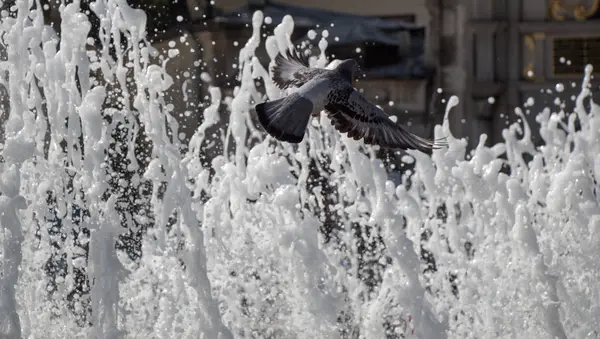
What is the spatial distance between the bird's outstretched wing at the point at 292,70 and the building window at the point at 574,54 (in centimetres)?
1200

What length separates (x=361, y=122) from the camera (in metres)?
5.92

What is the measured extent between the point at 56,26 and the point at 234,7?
301 centimetres

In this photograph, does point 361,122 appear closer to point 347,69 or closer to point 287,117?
point 347,69

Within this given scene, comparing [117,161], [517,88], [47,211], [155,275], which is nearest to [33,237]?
[47,211]

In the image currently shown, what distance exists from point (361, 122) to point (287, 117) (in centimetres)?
46

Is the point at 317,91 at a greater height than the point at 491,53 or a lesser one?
lesser

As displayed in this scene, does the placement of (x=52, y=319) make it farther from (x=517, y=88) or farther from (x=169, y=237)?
(x=517, y=88)

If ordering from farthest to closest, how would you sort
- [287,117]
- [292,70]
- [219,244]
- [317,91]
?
[219,244], [292,70], [317,91], [287,117]

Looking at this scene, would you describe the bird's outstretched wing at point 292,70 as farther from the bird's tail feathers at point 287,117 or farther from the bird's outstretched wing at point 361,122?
the bird's tail feathers at point 287,117

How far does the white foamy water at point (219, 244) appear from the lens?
6.84 m

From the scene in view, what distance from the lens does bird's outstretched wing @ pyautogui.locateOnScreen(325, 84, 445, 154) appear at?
231 inches

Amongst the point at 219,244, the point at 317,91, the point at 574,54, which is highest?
the point at 574,54

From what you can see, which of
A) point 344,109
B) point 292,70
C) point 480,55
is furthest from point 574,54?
point 344,109

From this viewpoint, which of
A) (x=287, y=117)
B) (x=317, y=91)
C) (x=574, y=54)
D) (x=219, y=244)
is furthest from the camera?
(x=574, y=54)
